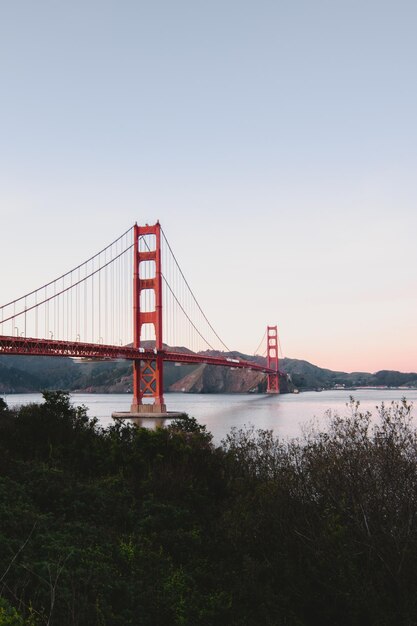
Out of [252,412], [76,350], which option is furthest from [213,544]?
[252,412]

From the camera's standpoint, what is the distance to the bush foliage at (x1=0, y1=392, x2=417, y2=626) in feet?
27.7

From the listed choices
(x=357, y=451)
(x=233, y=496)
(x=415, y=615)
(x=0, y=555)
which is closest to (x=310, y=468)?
(x=357, y=451)

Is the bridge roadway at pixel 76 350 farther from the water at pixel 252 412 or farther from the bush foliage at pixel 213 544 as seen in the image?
the bush foliage at pixel 213 544

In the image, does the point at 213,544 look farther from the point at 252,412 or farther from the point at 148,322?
the point at 252,412

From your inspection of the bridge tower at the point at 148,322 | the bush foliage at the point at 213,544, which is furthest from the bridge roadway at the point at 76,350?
the bush foliage at the point at 213,544

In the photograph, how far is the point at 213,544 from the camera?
472 inches

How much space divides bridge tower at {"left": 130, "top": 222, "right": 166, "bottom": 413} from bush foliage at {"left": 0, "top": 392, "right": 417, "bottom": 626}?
44199 mm

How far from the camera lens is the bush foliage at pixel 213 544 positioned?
8.44 meters

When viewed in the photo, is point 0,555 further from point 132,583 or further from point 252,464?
point 252,464

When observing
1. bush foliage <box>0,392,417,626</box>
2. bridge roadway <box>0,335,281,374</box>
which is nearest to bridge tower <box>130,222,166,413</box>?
bridge roadway <box>0,335,281,374</box>

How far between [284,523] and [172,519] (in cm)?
245

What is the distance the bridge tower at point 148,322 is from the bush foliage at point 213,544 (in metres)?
44.2

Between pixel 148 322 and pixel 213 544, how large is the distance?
174ft

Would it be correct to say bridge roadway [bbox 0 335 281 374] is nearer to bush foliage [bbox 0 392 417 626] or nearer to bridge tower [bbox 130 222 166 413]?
bridge tower [bbox 130 222 166 413]
